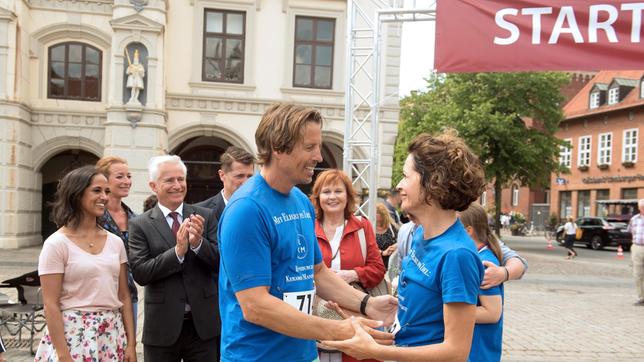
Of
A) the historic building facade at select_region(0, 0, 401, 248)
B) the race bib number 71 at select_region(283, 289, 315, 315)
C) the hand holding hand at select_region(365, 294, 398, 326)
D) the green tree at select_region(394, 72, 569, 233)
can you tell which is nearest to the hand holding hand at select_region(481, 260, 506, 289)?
the hand holding hand at select_region(365, 294, 398, 326)

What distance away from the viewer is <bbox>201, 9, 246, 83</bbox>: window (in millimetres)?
16750

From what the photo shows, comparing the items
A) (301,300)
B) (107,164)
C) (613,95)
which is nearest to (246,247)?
(301,300)

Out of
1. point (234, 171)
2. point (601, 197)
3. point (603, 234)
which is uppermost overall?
point (234, 171)

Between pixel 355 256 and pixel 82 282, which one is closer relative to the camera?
pixel 82 282

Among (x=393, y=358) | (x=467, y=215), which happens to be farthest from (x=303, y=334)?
(x=467, y=215)

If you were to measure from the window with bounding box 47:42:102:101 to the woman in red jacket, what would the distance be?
1438 centimetres

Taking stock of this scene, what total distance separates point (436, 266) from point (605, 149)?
137 feet

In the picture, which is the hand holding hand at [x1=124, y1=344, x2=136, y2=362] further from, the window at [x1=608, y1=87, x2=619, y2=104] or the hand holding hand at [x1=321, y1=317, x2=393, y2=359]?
the window at [x1=608, y1=87, x2=619, y2=104]

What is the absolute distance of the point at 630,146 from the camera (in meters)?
36.6

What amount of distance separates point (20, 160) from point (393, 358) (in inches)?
649

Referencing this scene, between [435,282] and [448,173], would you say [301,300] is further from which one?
[448,173]

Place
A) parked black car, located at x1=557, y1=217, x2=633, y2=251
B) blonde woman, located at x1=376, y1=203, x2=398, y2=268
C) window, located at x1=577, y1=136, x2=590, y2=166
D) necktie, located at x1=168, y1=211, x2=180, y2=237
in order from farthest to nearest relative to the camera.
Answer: window, located at x1=577, y1=136, x2=590, y2=166 < parked black car, located at x1=557, y1=217, x2=633, y2=251 < blonde woman, located at x1=376, y1=203, x2=398, y2=268 < necktie, located at x1=168, y1=211, x2=180, y2=237

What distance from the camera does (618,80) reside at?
38.5m

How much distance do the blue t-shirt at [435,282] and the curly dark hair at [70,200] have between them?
1975mm
